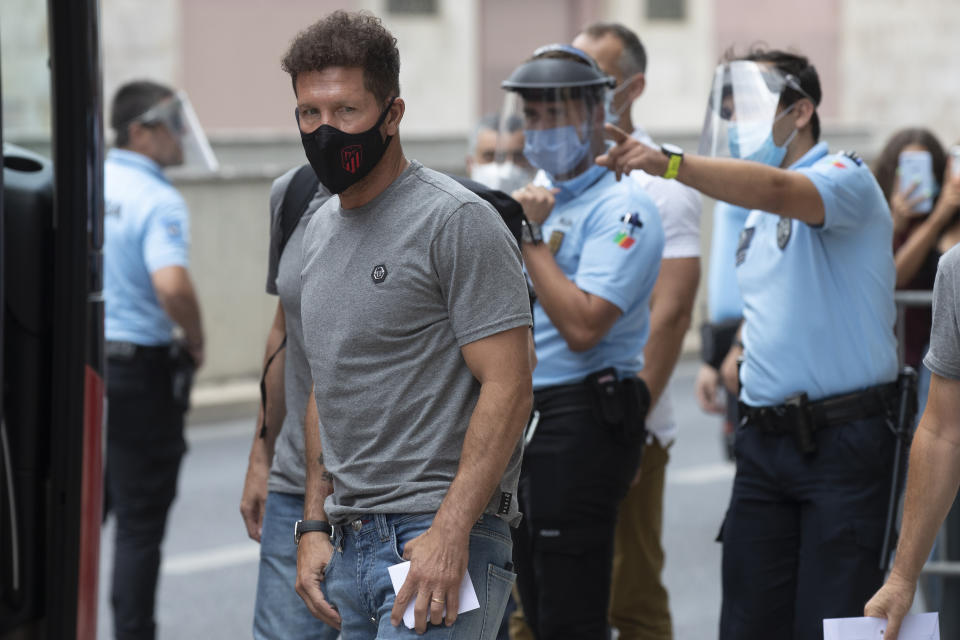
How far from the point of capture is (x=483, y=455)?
8.54ft

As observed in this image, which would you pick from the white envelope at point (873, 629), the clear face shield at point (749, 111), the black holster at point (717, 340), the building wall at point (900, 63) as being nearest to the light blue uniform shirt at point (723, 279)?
the black holster at point (717, 340)

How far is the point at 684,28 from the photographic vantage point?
23734 millimetres

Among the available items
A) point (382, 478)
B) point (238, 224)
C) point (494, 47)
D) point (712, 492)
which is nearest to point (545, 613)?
point (382, 478)

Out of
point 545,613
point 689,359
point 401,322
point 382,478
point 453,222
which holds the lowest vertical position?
point 689,359

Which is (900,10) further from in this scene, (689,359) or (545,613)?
(545,613)

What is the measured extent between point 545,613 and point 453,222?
1.60 m

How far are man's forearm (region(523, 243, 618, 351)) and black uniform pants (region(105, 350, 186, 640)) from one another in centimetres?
198

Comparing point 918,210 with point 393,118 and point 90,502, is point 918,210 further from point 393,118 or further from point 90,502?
point 90,502

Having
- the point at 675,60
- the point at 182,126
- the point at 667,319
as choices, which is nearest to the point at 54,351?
the point at 667,319

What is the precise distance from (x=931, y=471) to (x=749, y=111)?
1183 mm

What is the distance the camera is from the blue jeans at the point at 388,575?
2.64 metres

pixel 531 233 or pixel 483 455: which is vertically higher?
pixel 531 233

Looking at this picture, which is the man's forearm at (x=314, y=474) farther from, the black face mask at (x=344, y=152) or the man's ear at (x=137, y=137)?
the man's ear at (x=137, y=137)

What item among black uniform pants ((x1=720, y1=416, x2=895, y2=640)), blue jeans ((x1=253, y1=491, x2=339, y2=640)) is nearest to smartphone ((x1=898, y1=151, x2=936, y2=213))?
black uniform pants ((x1=720, y1=416, x2=895, y2=640))
